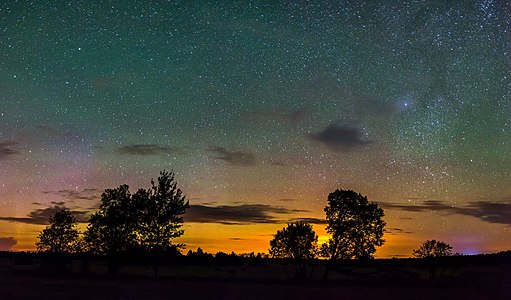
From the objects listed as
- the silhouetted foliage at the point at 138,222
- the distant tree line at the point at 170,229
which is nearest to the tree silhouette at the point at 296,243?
the distant tree line at the point at 170,229

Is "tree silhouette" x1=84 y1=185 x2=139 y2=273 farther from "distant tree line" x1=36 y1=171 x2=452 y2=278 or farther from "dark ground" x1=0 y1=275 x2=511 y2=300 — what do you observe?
"dark ground" x1=0 y1=275 x2=511 y2=300

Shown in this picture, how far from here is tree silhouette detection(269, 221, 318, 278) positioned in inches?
3575

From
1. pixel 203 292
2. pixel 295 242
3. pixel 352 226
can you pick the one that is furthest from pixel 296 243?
pixel 203 292

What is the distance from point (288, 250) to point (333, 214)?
21474mm

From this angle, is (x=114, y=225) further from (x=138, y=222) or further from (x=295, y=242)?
(x=295, y=242)

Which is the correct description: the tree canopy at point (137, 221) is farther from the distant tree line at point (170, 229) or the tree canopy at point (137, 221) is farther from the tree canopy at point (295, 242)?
the tree canopy at point (295, 242)

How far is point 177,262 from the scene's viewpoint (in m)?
95.1

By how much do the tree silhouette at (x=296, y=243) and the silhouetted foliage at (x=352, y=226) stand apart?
1625 cm

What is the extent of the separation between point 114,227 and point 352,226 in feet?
133

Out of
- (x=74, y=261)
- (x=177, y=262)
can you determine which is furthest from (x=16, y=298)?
(x=74, y=261)

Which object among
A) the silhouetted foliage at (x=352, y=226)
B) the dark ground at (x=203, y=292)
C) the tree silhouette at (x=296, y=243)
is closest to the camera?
the dark ground at (x=203, y=292)

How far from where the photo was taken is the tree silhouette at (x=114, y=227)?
84.1 m

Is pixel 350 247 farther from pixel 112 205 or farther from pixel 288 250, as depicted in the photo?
pixel 112 205

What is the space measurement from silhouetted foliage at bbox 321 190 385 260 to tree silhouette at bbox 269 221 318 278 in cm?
1625
